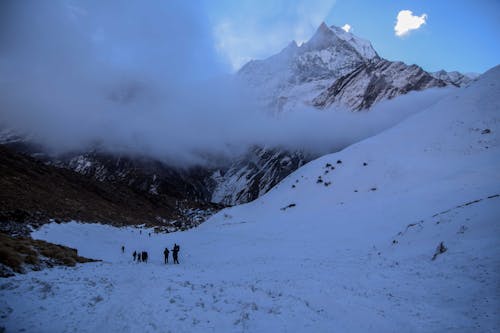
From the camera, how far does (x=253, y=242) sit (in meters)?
39.1

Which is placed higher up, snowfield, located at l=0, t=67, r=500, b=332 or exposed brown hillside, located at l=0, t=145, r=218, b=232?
exposed brown hillside, located at l=0, t=145, r=218, b=232

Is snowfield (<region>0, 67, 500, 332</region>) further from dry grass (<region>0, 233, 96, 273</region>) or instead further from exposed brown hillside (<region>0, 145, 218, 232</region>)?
exposed brown hillside (<region>0, 145, 218, 232</region>)

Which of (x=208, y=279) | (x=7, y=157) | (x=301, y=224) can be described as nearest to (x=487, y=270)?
(x=208, y=279)

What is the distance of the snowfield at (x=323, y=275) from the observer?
11.8m

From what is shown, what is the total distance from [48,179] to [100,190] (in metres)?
34.9

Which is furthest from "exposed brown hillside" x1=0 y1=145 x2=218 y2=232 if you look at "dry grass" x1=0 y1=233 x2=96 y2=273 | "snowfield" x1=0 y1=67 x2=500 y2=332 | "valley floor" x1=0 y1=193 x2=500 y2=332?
"valley floor" x1=0 y1=193 x2=500 y2=332

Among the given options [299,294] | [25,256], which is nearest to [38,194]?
[25,256]

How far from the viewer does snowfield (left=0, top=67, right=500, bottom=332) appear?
11789mm

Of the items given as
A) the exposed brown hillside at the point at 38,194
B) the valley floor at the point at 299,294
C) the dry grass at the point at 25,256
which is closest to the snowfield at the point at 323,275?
the valley floor at the point at 299,294

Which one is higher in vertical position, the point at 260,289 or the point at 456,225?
the point at 456,225

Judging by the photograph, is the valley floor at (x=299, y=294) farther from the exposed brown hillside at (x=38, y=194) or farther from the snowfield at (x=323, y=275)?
the exposed brown hillside at (x=38, y=194)

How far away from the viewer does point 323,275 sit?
20.4 m

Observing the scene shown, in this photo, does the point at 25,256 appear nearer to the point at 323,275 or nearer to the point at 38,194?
the point at 323,275

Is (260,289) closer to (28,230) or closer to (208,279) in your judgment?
(208,279)
